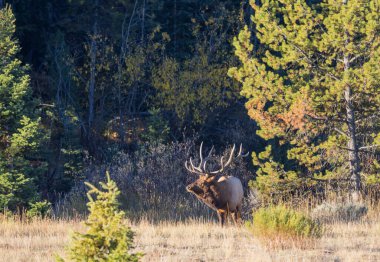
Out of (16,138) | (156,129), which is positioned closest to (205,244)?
(16,138)

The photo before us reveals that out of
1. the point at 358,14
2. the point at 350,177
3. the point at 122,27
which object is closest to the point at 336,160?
the point at 350,177

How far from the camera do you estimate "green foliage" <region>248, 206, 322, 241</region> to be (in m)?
11.1

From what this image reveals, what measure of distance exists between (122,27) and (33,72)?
339 cm

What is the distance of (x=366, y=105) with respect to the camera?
17.6 m

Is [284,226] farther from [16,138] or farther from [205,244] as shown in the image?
[16,138]

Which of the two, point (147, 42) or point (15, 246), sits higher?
point (147, 42)

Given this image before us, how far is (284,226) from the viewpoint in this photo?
439 inches

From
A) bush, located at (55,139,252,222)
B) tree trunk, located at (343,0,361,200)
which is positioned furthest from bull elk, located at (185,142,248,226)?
tree trunk, located at (343,0,361,200)

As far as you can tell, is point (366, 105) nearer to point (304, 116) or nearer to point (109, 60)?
point (304, 116)

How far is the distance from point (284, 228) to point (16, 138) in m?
7.22

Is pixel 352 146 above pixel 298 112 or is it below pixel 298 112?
below

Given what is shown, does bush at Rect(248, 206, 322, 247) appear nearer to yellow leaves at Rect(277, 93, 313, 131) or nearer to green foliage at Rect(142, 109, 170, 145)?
yellow leaves at Rect(277, 93, 313, 131)

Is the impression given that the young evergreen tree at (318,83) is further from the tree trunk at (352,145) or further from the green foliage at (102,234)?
the green foliage at (102,234)

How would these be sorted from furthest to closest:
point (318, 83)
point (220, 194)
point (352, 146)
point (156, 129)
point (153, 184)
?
1. point (156, 129)
2. point (153, 184)
3. point (352, 146)
4. point (318, 83)
5. point (220, 194)
